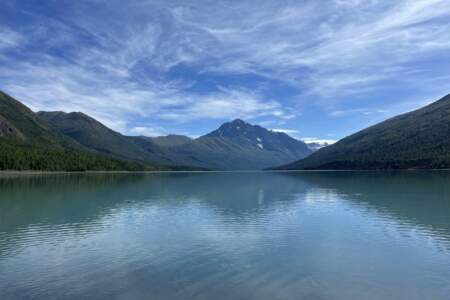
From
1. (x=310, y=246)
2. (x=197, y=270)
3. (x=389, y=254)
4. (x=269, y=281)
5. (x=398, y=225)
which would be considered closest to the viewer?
(x=269, y=281)

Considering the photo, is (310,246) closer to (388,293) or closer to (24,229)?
(388,293)

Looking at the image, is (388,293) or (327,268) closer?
(388,293)

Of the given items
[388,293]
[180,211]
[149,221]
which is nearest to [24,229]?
[149,221]

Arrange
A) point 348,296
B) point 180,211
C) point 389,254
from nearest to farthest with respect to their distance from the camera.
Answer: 1. point 348,296
2. point 389,254
3. point 180,211

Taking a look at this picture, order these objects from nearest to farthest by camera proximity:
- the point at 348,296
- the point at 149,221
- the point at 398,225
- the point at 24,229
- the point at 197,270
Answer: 1. the point at 348,296
2. the point at 197,270
3. the point at 24,229
4. the point at 398,225
5. the point at 149,221

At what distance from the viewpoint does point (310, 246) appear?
157 ft

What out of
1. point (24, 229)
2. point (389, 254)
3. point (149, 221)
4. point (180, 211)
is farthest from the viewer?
point (180, 211)

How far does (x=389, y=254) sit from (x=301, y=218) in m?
28.7

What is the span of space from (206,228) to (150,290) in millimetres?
29891

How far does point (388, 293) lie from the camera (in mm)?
30250

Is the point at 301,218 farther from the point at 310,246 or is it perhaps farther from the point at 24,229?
the point at 24,229

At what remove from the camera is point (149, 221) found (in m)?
68.3

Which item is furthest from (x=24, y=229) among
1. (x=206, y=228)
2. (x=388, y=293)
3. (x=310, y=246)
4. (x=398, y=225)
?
(x=398, y=225)

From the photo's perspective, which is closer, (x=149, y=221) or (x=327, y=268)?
(x=327, y=268)
